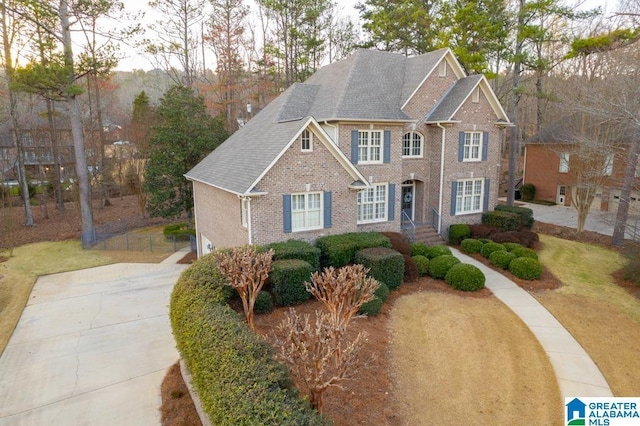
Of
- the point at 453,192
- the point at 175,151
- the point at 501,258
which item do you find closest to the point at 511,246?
the point at 501,258

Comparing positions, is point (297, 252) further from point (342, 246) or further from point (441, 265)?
point (441, 265)

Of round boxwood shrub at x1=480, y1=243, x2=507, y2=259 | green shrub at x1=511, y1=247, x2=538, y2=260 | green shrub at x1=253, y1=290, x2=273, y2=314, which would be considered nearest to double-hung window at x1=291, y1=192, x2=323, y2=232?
green shrub at x1=253, y1=290, x2=273, y2=314

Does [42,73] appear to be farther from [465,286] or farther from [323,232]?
[465,286]

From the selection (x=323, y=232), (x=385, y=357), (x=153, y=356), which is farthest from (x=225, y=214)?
(x=385, y=357)

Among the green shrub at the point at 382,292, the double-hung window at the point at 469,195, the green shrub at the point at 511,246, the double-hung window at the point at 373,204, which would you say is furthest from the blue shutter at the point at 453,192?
the green shrub at the point at 382,292

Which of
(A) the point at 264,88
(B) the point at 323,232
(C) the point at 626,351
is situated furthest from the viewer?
(A) the point at 264,88

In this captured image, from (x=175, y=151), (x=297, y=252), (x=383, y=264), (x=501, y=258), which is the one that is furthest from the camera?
Answer: (x=175, y=151)

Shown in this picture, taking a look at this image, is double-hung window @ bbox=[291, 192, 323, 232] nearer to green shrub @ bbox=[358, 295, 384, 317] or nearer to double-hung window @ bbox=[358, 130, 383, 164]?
double-hung window @ bbox=[358, 130, 383, 164]
